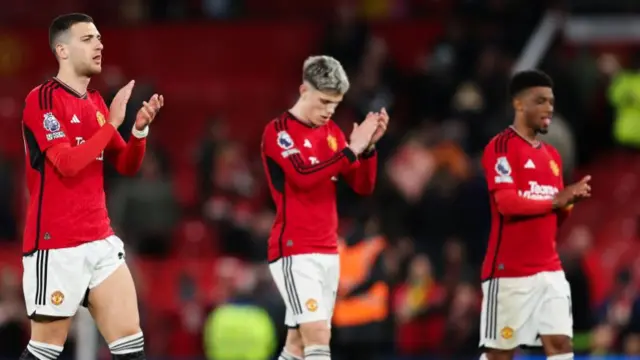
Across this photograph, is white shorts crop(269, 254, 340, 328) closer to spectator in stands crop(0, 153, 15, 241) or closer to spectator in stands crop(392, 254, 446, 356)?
spectator in stands crop(392, 254, 446, 356)

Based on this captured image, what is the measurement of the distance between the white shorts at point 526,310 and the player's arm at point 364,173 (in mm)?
1128

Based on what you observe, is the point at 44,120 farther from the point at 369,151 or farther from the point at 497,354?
the point at 497,354

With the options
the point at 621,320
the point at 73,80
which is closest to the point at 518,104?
the point at 73,80

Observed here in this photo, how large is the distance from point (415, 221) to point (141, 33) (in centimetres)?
559

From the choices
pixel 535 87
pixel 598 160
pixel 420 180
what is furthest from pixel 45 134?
pixel 598 160

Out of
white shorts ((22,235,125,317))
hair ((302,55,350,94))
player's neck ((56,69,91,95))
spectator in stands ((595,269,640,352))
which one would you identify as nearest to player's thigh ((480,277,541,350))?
hair ((302,55,350,94))

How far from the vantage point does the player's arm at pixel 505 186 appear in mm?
10352

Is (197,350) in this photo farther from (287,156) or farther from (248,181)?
(287,156)

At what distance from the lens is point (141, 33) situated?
2128cm

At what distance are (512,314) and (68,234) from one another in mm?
3180

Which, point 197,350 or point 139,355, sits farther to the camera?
point 197,350

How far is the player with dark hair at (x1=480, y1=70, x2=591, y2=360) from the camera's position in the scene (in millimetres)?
Answer: 10516

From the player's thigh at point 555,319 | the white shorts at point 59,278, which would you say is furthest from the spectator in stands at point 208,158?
the white shorts at point 59,278

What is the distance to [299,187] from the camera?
10508 millimetres
